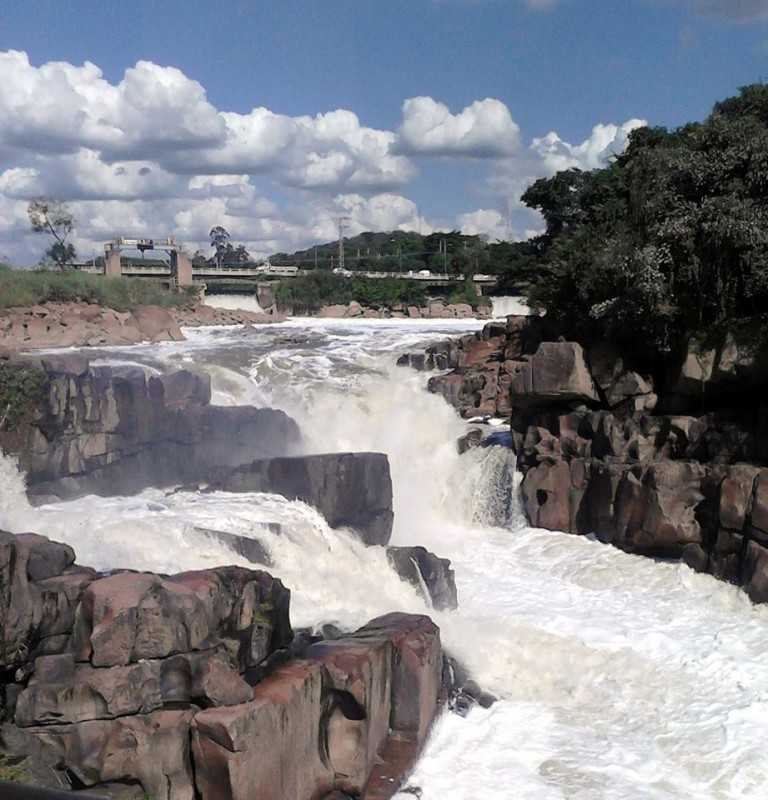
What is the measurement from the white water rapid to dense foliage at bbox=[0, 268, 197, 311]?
18249mm

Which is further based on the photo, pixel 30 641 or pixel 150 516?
pixel 150 516

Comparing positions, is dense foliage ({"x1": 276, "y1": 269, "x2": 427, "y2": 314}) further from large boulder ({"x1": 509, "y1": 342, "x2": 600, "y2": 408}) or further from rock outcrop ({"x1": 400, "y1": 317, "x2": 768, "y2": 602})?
large boulder ({"x1": 509, "y1": 342, "x2": 600, "y2": 408})

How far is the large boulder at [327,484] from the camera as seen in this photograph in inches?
586

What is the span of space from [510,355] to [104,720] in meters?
16.6

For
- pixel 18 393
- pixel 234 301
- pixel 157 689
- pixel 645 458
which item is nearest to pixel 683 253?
pixel 645 458

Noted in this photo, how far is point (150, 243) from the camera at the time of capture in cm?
5653

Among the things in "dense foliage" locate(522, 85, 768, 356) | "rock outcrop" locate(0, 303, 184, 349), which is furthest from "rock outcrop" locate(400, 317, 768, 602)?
"rock outcrop" locate(0, 303, 184, 349)

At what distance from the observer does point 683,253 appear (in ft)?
53.1

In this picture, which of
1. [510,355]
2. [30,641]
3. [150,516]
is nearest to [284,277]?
[510,355]

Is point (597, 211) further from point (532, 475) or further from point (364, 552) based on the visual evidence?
point (364, 552)

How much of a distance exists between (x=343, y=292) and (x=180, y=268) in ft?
33.5

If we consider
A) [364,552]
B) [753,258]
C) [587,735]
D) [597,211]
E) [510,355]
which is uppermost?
[597,211]

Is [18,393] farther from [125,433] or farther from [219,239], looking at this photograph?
[219,239]

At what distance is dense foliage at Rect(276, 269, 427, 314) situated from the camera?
53156mm
